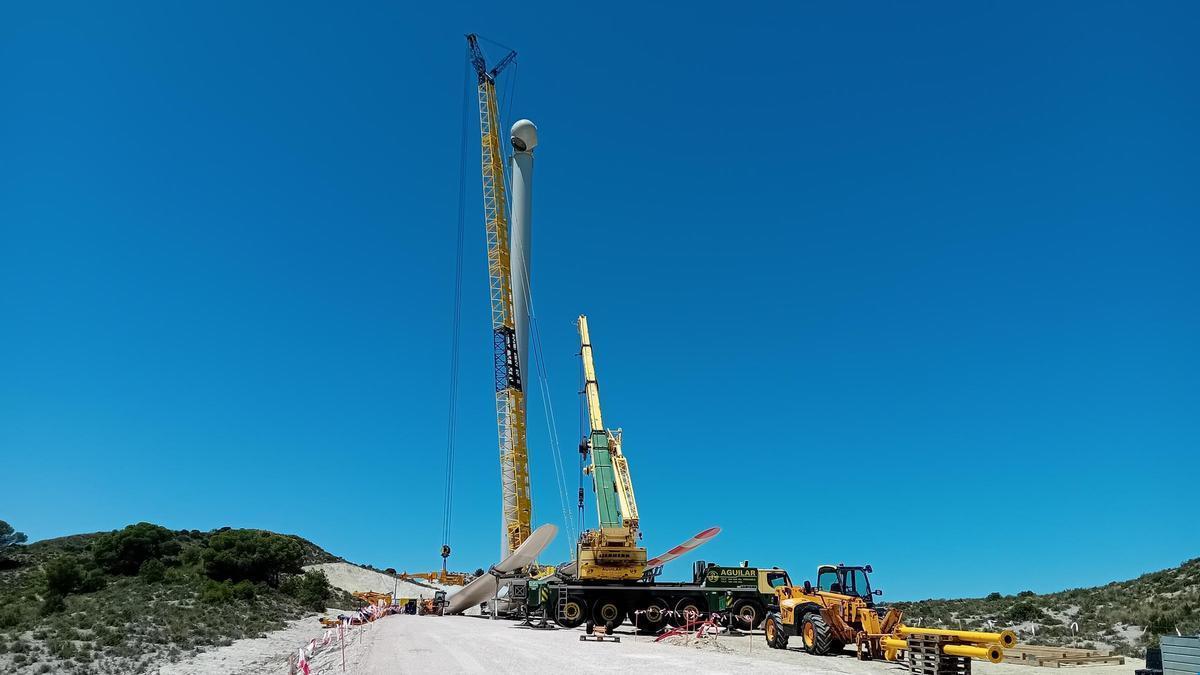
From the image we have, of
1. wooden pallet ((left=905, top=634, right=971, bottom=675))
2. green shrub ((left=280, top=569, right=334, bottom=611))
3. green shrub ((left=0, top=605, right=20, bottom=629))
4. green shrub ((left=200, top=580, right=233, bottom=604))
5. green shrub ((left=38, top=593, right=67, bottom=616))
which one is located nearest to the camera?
wooden pallet ((left=905, top=634, right=971, bottom=675))

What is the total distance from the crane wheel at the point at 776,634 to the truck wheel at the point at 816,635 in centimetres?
146

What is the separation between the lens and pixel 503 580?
52.7 metres

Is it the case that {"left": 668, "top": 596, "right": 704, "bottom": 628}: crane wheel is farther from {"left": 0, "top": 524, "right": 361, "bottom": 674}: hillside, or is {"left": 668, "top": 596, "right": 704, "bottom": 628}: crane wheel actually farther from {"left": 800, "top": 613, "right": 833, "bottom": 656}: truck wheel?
{"left": 0, "top": 524, "right": 361, "bottom": 674}: hillside

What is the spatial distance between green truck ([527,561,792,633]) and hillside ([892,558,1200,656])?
33.6 feet

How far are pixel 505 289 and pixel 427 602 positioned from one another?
28871 mm

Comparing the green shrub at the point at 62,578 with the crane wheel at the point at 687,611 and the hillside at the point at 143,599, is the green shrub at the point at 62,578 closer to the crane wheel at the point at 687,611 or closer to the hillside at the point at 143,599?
the hillside at the point at 143,599

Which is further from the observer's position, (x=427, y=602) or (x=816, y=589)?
(x=427, y=602)

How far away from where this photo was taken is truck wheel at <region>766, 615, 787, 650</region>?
23.3 metres

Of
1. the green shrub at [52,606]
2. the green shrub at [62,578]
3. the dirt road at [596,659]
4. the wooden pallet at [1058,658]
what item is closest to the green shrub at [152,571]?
the green shrub at [62,578]

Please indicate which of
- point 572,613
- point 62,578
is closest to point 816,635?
point 572,613

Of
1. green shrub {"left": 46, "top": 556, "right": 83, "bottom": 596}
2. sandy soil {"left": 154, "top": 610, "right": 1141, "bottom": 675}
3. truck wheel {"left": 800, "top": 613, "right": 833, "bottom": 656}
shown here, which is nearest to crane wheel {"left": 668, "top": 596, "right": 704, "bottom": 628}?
sandy soil {"left": 154, "top": 610, "right": 1141, "bottom": 675}

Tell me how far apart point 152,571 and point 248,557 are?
7.72m

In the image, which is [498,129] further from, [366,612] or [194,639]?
[194,639]

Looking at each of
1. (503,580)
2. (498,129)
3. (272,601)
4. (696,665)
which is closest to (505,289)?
(498,129)
